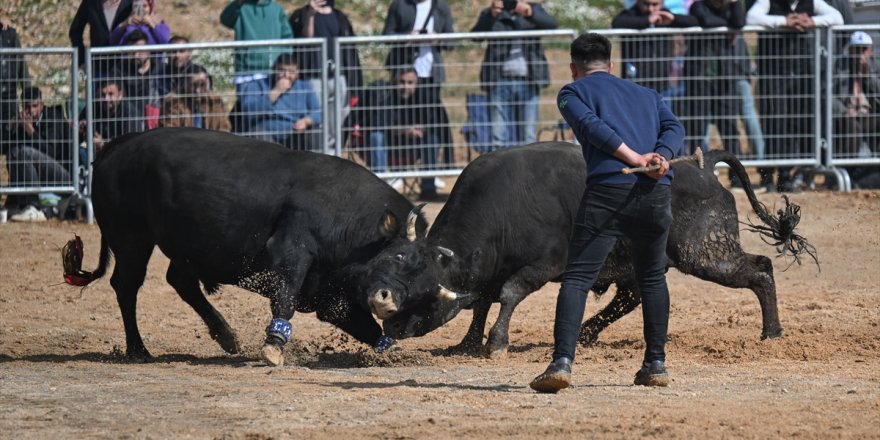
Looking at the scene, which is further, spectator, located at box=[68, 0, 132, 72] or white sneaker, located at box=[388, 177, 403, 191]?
white sneaker, located at box=[388, 177, 403, 191]

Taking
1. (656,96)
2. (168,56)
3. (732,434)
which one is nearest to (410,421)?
(732,434)

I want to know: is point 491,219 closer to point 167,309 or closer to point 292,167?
point 292,167

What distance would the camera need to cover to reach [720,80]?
14078 mm

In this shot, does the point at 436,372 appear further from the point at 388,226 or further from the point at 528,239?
the point at 528,239

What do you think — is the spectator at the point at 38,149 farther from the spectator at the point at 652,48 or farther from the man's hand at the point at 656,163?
the man's hand at the point at 656,163

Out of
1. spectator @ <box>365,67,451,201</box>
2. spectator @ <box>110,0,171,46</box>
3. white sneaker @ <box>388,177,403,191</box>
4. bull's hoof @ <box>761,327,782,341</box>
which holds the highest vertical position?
spectator @ <box>110,0,171,46</box>

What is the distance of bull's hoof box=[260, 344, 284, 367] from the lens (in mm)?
8320

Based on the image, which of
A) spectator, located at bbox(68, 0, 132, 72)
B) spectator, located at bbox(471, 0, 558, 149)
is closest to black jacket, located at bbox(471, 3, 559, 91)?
spectator, located at bbox(471, 0, 558, 149)

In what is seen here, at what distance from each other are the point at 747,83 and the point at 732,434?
8.58m

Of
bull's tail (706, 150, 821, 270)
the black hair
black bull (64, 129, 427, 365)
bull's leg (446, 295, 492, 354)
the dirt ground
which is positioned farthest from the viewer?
bull's tail (706, 150, 821, 270)

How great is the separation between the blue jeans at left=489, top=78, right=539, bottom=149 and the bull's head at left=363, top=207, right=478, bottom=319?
18.1 ft

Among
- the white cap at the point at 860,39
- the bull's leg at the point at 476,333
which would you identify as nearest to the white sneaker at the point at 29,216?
the bull's leg at the point at 476,333

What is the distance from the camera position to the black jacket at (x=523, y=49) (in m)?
14.0

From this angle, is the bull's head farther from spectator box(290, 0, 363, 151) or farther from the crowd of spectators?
spectator box(290, 0, 363, 151)
